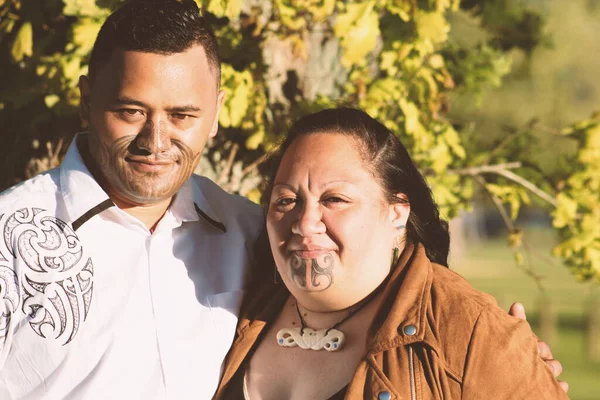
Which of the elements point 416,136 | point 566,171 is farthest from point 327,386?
point 566,171

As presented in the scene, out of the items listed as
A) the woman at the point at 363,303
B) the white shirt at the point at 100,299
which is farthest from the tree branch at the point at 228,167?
the woman at the point at 363,303

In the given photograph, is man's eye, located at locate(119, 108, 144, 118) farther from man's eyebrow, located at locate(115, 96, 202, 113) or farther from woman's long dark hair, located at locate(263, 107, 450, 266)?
woman's long dark hair, located at locate(263, 107, 450, 266)

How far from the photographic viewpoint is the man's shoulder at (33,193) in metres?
2.88

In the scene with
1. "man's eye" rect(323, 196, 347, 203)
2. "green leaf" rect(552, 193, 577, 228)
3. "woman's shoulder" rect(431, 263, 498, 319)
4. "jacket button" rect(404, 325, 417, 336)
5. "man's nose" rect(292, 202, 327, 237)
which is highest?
"man's eye" rect(323, 196, 347, 203)

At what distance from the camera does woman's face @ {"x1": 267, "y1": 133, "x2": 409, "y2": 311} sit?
2859mm

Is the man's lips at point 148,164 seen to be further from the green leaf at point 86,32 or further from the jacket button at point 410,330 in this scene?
the green leaf at point 86,32

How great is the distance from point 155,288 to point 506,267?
31552 mm

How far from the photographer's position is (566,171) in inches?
211

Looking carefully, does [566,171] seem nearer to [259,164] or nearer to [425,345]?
[259,164]

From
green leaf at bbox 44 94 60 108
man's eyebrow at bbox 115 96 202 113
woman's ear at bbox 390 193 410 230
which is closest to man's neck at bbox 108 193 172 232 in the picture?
man's eyebrow at bbox 115 96 202 113

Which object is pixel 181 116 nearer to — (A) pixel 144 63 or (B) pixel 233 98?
(A) pixel 144 63

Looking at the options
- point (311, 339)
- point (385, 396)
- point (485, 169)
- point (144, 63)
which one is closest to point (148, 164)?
point (144, 63)

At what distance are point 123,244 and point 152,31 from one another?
701 millimetres

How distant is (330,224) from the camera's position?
2859 mm
